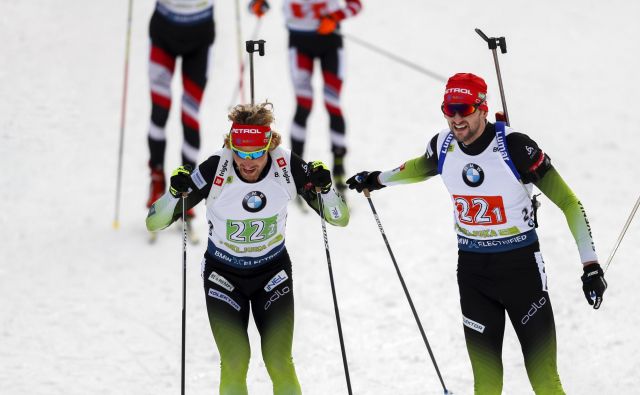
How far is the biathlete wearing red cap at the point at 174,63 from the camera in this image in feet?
29.9

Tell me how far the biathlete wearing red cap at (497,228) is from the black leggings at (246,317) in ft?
3.73

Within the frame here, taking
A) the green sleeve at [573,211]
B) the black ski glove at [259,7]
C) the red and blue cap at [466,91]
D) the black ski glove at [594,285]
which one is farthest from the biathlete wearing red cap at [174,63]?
the black ski glove at [594,285]

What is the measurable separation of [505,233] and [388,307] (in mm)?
2983

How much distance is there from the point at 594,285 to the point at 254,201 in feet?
6.84

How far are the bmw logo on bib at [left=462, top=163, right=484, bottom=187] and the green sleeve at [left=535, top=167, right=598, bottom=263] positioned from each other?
34 centimetres

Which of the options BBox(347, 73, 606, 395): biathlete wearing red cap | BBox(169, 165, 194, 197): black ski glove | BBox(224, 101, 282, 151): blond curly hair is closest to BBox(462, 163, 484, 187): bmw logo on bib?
BBox(347, 73, 606, 395): biathlete wearing red cap

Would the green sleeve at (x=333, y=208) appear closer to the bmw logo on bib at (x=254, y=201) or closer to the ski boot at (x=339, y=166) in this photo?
the bmw logo on bib at (x=254, y=201)

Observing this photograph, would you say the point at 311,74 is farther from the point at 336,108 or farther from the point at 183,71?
the point at 183,71

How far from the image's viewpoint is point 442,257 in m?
9.05

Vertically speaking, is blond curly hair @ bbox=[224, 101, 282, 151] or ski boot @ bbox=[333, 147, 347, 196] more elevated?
ski boot @ bbox=[333, 147, 347, 196]

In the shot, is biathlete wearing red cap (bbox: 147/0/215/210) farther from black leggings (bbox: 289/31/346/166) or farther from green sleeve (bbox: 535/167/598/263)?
green sleeve (bbox: 535/167/598/263)

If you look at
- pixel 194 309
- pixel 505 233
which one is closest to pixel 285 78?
pixel 194 309

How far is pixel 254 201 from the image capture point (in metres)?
5.52

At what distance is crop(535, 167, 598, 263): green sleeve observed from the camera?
5078 millimetres
